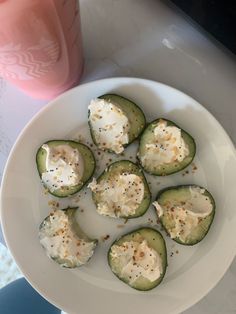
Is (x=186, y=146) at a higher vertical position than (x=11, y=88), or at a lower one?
higher

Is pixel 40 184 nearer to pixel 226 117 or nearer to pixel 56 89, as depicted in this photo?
pixel 56 89

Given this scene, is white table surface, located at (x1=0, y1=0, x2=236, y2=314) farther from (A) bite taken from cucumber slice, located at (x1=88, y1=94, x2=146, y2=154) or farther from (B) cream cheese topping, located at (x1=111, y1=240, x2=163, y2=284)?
(B) cream cheese topping, located at (x1=111, y1=240, x2=163, y2=284)

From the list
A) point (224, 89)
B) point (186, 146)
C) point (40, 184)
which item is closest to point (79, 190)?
point (40, 184)

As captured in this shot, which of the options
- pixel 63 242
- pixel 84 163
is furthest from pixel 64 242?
pixel 84 163

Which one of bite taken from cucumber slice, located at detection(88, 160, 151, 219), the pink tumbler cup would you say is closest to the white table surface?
the pink tumbler cup

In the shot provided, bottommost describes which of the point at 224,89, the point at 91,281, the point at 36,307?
the point at 36,307

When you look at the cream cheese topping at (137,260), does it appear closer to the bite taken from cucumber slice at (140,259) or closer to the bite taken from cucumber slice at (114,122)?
the bite taken from cucumber slice at (140,259)
